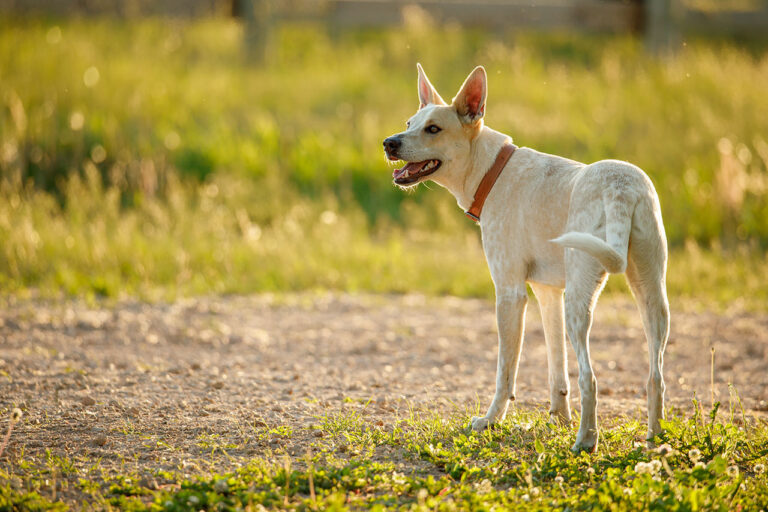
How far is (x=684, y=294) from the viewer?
9.19 metres

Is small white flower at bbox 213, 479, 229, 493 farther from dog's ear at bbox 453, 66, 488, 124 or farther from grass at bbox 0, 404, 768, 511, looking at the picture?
dog's ear at bbox 453, 66, 488, 124

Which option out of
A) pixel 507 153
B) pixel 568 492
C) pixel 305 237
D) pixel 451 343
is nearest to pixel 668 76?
pixel 305 237

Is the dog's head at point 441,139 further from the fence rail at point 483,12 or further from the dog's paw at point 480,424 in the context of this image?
the fence rail at point 483,12

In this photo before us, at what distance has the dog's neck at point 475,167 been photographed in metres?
5.01

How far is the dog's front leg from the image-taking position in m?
4.72

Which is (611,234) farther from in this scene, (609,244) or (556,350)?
(556,350)

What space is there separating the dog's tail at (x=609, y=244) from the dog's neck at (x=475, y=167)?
3.70ft

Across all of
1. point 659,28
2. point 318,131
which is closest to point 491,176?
point 318,131

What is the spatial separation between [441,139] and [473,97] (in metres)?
0.32

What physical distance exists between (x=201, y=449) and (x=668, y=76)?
1186 cm

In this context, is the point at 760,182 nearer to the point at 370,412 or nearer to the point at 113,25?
the point at 370,412

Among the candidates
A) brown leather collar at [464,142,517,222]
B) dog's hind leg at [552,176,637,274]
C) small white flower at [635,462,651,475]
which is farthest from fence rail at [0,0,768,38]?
small white flower at [635,462,651,475]

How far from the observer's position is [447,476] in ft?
13.1

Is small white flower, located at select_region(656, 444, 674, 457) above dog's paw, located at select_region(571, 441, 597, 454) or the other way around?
above
